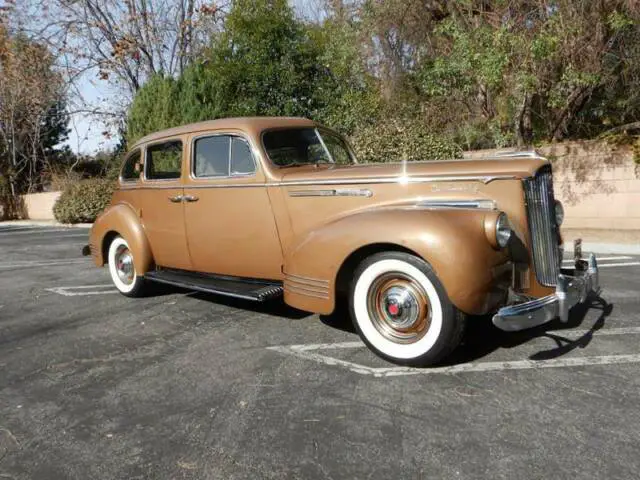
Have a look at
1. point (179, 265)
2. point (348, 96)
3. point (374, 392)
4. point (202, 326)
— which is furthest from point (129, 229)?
point (348, 96)

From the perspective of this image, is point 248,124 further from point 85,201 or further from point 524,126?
point 85,201

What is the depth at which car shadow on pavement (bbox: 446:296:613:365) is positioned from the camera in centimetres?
350

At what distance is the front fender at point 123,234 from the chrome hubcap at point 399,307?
2.89 meters

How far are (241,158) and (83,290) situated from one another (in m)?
3.16

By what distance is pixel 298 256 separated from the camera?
383 centimetres

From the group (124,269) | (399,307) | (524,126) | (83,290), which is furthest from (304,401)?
(524,126)

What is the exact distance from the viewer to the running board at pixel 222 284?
13.6 ft

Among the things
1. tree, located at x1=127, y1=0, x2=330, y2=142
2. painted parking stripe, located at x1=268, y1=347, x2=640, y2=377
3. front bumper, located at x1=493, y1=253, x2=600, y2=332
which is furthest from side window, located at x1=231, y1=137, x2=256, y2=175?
tree, located at x1=127, y1=0, x2=330, y2=142

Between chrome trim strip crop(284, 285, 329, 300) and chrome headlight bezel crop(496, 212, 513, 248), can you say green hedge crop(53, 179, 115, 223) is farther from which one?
chrome headlight bezel crop(496, 212, 513, 248)

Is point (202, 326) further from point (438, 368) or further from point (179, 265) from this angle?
point (438, 368)

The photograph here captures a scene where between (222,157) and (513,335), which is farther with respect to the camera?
(222,157)

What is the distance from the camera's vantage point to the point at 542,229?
3594 mm

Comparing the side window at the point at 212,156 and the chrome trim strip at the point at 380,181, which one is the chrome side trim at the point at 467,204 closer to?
the chrome trim strip at the point at 380,181

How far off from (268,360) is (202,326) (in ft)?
3.65
